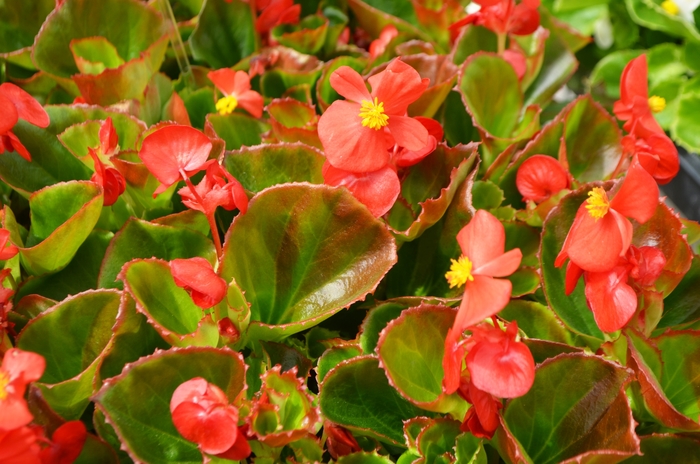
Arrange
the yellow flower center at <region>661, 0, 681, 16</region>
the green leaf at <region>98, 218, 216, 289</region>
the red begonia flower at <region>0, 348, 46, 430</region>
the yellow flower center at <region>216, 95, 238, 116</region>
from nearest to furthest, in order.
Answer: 1. the red begonia flower at <region>0, 348, 46, 430</region>
2. the green leaf at <region>98, 218, 216, 289</region>
3. the yellow flower center at <region>216, 95, 238, 116</region>
4. the yellow flower center at <region>661, 0, 681, 16</region>

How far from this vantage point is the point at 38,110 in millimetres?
559

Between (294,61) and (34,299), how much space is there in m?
0.42

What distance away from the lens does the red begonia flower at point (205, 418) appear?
14.9 inches

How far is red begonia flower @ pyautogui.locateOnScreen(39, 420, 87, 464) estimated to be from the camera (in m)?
0.43

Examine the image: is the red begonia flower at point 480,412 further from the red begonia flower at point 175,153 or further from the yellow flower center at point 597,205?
the red begonia flower at point 175,153

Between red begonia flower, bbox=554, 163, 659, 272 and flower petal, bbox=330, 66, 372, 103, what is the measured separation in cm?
18

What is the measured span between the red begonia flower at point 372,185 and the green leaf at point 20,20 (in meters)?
0.50

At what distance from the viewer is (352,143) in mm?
484

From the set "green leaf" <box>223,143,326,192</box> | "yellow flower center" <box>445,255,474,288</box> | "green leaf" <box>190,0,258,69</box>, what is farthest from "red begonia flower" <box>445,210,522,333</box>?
"green leaf" <box>190,0,258,69</box>

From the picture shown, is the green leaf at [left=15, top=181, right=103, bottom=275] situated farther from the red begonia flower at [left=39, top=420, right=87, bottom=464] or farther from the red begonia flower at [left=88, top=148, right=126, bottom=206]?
the red begonia flower at [left=39, top=420, right=87, bottom=464]

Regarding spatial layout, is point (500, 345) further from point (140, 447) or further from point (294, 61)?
point (294, 61)

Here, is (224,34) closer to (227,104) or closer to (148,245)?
(227,104)

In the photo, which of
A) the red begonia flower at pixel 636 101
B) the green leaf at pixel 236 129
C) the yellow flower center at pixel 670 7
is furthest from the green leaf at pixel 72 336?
the yellow flower center at pixel 670 7

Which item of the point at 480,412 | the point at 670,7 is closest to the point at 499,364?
the point at 480,412
